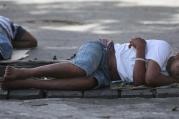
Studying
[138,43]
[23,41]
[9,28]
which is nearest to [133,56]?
[138,43]

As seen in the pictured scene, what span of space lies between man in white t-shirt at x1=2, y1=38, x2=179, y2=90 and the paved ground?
222 mm

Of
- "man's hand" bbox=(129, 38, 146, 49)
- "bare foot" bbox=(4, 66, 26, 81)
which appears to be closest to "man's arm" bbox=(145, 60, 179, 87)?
"man's hand" bbox=(129, 38, 146, 49)

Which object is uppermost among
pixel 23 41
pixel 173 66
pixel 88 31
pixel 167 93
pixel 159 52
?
pixel 88 31

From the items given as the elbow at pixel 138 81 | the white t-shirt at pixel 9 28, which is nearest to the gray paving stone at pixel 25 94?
the elbow at pixel 138 81

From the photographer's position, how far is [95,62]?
549 centimetres

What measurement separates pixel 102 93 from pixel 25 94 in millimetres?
635

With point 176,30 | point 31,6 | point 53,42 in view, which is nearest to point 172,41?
point 176,30

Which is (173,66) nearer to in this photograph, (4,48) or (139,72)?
(139,72)

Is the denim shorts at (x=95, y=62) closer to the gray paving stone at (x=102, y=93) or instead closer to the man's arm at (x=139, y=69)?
the gray paving stone at (x=102, y=93)

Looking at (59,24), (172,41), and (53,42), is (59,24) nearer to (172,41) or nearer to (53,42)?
(53,42)

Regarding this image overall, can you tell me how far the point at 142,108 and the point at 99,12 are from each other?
521cm

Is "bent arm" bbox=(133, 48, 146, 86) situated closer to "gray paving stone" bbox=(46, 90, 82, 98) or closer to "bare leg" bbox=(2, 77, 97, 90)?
"bare leg" bbox=(2, 77, 97, 90)

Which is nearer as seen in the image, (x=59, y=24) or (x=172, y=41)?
(x=172, y=41)

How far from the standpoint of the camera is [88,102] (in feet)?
17.0
